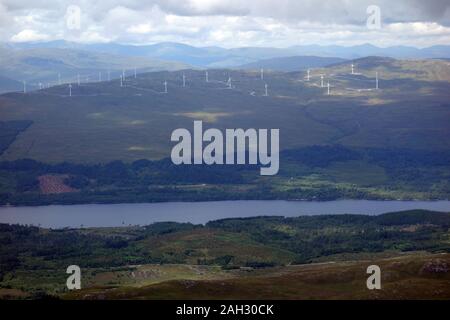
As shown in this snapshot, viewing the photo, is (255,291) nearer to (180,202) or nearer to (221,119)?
(180,202)

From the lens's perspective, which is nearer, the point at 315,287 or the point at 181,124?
the point at 315,287

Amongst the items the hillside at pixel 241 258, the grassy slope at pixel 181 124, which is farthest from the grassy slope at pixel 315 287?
the grassy slope at pixel 181 124

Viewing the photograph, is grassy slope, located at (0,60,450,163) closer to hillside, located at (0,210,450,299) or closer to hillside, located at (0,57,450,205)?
hillside, located at (0,57,450,205)

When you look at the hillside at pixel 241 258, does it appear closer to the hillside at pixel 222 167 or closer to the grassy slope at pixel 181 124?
the hillside at pixel 222 167

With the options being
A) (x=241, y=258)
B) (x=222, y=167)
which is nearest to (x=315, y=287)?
(x=241, y=258)

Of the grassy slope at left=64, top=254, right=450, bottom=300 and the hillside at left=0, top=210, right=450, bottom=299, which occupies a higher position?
the grassy slope at left=64, top=254, right=450, bottom=300

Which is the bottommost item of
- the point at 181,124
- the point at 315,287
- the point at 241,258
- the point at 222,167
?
the point at 222,167

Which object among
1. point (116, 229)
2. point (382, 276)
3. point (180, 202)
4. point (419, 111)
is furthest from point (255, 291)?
point (419, 111)

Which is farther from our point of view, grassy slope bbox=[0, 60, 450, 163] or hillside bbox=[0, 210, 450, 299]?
grassy slope bbox=[0, 60, 450, 163]

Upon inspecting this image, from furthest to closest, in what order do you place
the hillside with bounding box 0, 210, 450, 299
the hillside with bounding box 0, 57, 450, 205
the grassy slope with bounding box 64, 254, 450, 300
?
1. the hillside with bounding box 0, 57, 450, 205
2. the hillside with bounding box 0, 210, 450, 299
3. the grassy slope with bounding box 64, 254, 450, 300

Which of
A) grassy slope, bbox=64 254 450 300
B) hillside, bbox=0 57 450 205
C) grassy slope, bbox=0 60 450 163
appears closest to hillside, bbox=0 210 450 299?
grassy slope, bbox=64 254 450 300

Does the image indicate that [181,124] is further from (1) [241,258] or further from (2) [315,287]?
(2) [315,287]
